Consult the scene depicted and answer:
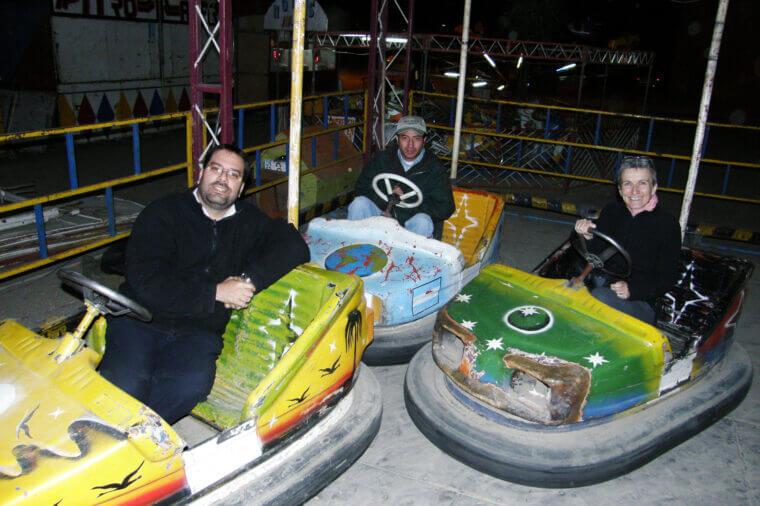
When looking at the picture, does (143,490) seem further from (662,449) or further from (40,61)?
(40,61)

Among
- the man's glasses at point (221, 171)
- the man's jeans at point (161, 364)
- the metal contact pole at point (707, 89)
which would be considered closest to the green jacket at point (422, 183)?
the metal contact pole at point (707, 89)

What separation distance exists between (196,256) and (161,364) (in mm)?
435

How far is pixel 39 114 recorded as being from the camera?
9.16 metres

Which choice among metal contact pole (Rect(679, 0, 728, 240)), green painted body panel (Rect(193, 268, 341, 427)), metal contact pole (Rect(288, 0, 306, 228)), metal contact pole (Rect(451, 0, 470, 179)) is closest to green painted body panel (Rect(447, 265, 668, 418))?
green painted body panel (Rect(193, 268, 341, 427))

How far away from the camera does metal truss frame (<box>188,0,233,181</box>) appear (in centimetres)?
397

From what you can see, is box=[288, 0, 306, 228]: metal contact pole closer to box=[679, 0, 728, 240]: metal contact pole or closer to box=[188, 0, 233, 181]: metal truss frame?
box=[188, 0, 233, 181]: metal truss frame

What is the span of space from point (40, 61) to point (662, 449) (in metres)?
9.83

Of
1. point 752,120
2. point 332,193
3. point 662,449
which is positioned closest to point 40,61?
point 332,193

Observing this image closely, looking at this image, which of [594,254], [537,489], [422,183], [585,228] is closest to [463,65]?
[422,183]

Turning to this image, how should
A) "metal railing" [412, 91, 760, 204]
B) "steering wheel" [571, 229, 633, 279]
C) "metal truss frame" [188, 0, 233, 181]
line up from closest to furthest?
"steering wheel" [571, 229, 633, 279]
"metal truss frame" [188, 0, 233, 181]
"metal railing" [412, 91, 760, 204]

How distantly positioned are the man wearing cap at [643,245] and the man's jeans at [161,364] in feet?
5.73

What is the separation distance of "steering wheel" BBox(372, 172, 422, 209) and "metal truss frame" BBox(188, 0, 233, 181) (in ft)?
3.52

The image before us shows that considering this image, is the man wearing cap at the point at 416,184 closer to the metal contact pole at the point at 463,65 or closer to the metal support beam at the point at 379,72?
the metal contact pole at the point at 463,65

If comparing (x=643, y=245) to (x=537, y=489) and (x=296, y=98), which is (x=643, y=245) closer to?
(x=537, y=489)
